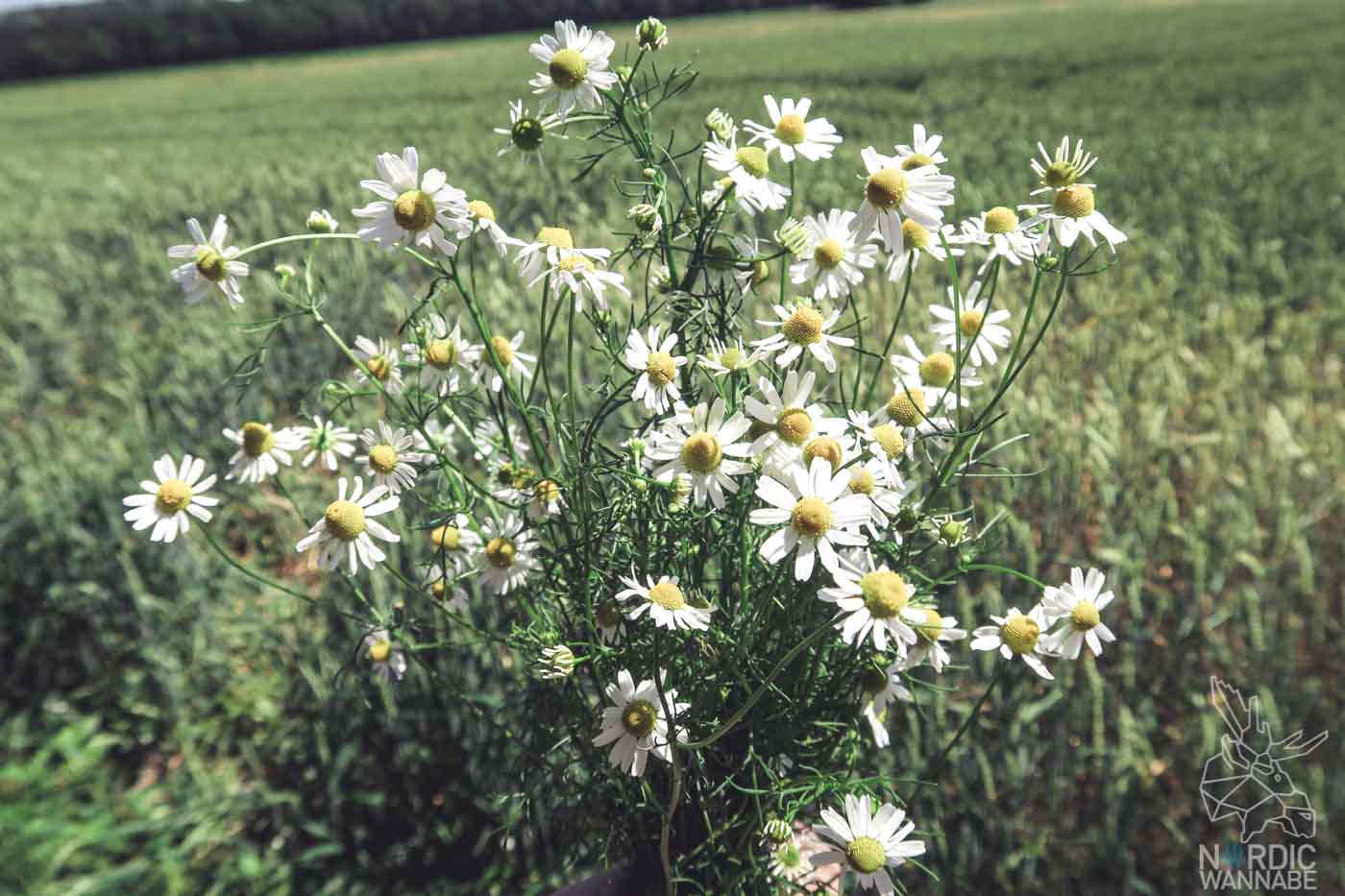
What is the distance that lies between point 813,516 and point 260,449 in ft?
2.42

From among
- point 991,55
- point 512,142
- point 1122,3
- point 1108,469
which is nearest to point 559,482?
point 512,142

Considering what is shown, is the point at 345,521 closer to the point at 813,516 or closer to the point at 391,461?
the point at 391,461

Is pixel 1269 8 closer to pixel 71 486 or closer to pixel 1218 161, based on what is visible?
pixel 1218 161

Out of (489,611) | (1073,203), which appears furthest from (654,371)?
(489,611)

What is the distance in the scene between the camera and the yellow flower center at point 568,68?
92 centimetres

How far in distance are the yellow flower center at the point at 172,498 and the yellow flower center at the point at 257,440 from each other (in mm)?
87

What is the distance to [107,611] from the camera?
295 centimetres

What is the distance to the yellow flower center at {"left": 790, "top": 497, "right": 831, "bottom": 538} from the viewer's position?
2.70 feet

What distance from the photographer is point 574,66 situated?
923 millimetres

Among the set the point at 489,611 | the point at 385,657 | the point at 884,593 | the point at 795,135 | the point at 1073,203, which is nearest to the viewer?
the point at 884,593

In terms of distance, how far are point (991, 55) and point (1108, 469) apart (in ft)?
47.0
